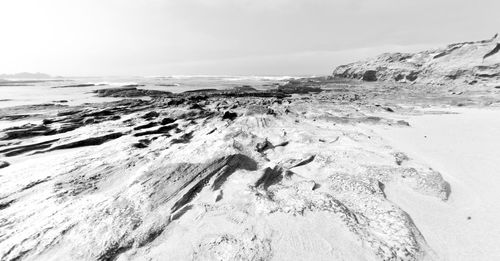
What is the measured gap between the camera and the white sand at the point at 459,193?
618 centimetres

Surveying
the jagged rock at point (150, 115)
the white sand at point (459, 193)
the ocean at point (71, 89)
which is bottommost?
the ocean at point (71, 89)

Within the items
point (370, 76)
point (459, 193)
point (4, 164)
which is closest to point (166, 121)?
point (4, 164)

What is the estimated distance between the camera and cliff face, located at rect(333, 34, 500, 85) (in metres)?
45.5

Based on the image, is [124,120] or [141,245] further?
[124,120]

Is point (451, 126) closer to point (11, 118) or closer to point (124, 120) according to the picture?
point (124, 120)

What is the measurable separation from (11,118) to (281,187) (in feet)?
83.7

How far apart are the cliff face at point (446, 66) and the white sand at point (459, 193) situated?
3817cm

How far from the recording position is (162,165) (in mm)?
9602

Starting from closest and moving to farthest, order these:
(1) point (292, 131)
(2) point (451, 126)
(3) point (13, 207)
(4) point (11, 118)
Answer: (3) point (13, 207), (1) point (292, 131), (2) point (451, 126), (4) point (11, 118)

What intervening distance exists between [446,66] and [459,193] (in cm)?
6254

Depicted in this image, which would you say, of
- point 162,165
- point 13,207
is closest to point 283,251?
point 162,165

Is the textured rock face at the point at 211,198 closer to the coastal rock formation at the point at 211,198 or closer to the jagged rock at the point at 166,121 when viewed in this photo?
the coastal rock formation at the point at 211,198

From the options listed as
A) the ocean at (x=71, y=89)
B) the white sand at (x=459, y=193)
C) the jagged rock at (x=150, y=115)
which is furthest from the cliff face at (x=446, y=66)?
the jagged rock at (x=150, y=115)

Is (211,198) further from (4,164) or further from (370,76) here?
(370,76)
